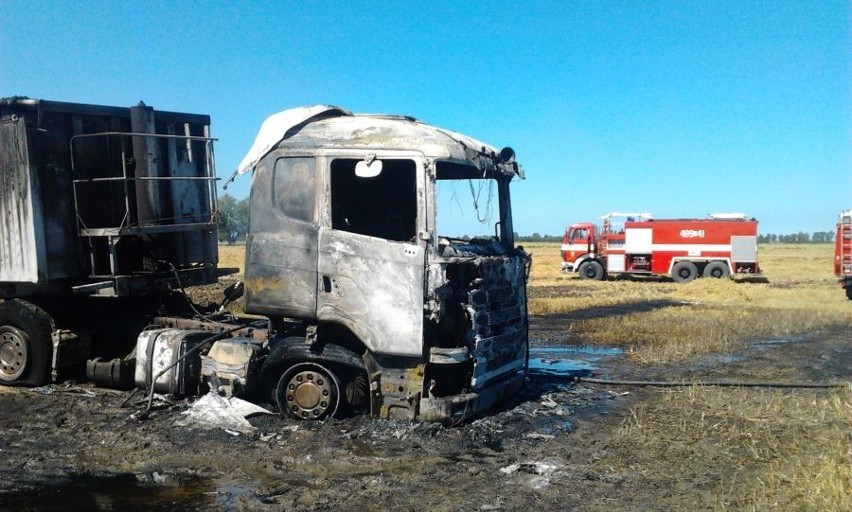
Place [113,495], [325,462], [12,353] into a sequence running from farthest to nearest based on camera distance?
[12,353] → [325,462] → [113,495]

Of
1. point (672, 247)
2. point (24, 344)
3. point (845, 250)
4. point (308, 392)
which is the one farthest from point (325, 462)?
point (672, 247)

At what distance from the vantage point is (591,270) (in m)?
31.0

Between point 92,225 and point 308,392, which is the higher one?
point 92,225

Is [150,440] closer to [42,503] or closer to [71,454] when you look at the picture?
[71,454]

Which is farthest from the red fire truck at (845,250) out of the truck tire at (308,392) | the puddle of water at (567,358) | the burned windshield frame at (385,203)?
the truck tire at (308,392)

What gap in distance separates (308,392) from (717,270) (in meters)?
25.2

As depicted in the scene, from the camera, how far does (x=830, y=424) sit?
21.2 ft

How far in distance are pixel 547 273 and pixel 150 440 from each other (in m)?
30.9

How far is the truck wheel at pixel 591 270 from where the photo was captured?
1208 inches

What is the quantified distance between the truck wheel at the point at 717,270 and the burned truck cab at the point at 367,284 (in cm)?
2362

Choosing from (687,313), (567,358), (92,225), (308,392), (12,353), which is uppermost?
(92,225)

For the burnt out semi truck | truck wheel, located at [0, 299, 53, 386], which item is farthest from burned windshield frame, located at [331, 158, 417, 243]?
truck wheel, located at [0, 299, 53, 386]

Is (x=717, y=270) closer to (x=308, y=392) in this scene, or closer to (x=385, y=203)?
(x=385, y=203)

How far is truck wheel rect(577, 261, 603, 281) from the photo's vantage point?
101ft
